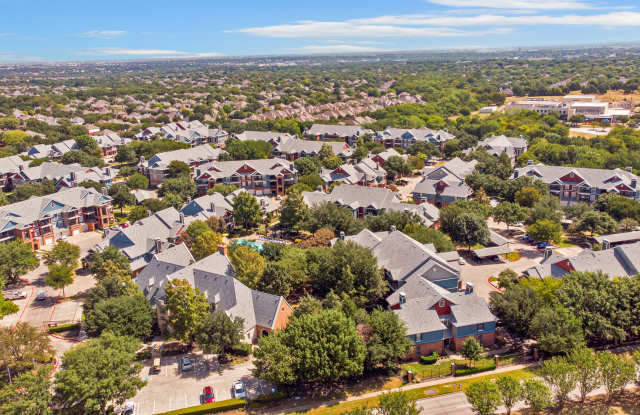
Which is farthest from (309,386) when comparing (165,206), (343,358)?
(165,206)

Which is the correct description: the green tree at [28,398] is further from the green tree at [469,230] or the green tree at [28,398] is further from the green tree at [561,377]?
the green tree at [469,230]

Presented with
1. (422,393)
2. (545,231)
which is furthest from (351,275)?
(545,231)

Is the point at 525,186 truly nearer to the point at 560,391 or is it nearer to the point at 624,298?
the point at 624,298

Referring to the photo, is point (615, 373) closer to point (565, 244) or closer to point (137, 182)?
point (565, 244)

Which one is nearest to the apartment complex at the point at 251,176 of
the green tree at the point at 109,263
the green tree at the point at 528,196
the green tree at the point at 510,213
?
the green tree at the point at 109,263

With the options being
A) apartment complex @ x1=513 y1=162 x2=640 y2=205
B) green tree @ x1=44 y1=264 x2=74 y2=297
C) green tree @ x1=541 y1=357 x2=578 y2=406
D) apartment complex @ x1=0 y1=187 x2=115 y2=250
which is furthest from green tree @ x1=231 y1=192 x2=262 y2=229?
apartment complex @ x1=513 y1=162 x2=640 y2=205

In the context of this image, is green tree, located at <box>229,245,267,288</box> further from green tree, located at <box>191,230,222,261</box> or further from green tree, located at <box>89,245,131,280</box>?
green tree, located at <box>89,245,131,280</box>

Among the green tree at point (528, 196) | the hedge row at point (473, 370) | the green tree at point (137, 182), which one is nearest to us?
the hedge row at point (473, 370)
